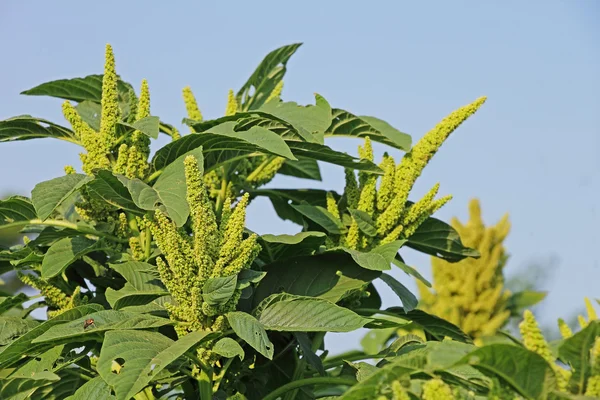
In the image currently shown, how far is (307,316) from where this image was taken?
7.37 feet

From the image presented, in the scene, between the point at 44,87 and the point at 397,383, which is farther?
the point at 44,87

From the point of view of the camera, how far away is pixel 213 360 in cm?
231

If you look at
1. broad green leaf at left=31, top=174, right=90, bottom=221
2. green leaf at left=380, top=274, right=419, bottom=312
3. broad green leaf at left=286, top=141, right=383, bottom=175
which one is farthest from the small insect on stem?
green leaf at left=380, top=274, right=419, bottom=312

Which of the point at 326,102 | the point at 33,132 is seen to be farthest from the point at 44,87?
the point at 326,102

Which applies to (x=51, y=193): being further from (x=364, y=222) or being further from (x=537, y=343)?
(x=537, y=343)

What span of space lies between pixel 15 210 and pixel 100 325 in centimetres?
69

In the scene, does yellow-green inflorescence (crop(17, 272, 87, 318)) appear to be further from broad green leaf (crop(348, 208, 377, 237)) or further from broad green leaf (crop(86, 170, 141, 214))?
broad green leaf (crop(348, 208, 377, 237))

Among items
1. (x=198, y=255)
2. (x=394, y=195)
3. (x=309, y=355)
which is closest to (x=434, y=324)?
(x=394, y=195)

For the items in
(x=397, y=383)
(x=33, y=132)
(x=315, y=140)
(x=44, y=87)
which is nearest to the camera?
(x=397, y=383)

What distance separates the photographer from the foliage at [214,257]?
2.17 metres

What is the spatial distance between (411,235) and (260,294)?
2.18 ft

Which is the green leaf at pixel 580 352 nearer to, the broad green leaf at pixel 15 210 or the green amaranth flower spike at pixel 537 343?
the green amaranth flower spike at pixel 537 343

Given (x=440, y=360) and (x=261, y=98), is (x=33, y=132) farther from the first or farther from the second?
(x=440, y=360)

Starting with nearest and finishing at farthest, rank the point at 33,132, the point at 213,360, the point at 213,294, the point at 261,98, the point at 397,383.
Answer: the point at 397,383, the point at 213,294, the point at 213,360, the point at 33,132, the point at 261,98
